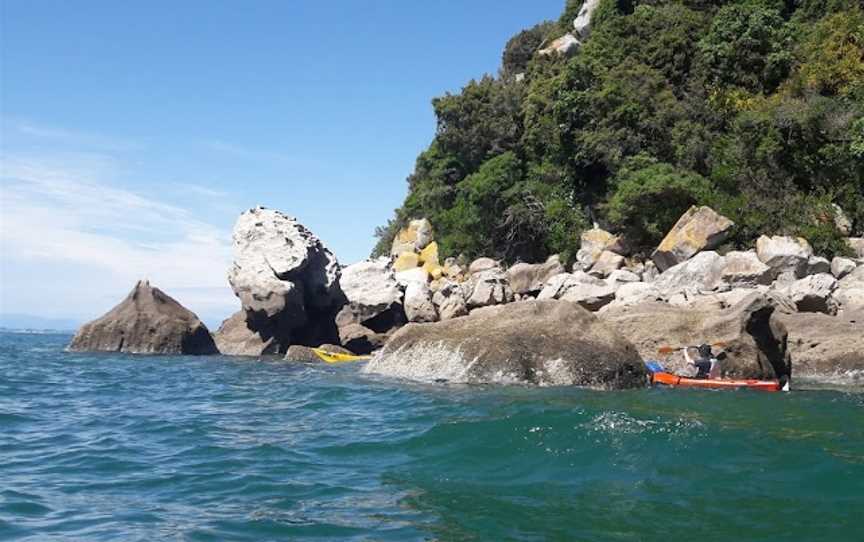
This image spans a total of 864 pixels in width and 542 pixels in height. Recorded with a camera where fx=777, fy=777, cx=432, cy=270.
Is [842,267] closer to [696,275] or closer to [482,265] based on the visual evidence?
[696,275]

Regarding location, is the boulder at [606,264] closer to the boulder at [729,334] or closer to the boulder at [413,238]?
the boulder at [729,334]

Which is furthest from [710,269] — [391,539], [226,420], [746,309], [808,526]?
[391,539]

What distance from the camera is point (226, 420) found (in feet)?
38.1

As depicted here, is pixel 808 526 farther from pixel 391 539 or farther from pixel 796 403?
pixel 796 403

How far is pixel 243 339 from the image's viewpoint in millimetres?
30297

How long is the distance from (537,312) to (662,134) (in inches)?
834

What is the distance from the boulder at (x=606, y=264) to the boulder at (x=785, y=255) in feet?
21.0

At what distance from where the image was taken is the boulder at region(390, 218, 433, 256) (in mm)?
45125

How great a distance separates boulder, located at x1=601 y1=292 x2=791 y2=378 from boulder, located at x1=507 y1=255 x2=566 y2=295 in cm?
1356

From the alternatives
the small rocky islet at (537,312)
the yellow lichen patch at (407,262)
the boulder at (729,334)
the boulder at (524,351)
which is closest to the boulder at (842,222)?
the small rocky islet at (537,312)

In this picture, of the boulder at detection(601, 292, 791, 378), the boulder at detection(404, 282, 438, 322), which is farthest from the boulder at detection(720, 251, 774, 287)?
the boulder at detection(404, 282, 438, 322)

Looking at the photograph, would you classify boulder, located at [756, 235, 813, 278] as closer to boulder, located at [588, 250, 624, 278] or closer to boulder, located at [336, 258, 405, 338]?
boulder, located at [588, 250, 624, 278]

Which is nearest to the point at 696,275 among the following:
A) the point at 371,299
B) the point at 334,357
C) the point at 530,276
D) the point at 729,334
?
the point at 729,334

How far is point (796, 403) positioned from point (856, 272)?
1228 cm
